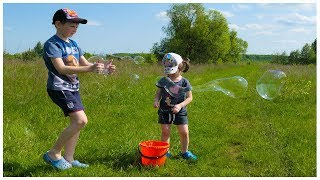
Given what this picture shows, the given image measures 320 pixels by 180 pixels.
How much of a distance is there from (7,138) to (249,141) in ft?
10.2

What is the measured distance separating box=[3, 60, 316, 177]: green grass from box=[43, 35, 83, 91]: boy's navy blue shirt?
86cm

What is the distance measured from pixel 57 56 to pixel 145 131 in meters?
2.22

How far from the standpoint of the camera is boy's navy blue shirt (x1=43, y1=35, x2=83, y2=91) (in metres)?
4.24

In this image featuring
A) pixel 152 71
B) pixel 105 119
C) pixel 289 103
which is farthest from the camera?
pixel 152 71

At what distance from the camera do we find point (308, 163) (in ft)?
15.5

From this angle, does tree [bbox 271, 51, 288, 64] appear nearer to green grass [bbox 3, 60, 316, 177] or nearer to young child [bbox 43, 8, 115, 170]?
green grass [bbox 3, 60, 316, 177]

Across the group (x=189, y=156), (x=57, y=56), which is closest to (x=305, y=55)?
(x=189, y=156)

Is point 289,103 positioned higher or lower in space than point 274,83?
lower

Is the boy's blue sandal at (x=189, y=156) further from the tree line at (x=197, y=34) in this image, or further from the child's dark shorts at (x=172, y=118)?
the tree line at (x=197, y=34)

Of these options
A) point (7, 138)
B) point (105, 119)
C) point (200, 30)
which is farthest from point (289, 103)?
point (200, 30)

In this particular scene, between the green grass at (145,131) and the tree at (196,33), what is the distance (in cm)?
4160

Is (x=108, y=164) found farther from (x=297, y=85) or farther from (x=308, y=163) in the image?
(x=297, y=85)

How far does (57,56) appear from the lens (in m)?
4.23

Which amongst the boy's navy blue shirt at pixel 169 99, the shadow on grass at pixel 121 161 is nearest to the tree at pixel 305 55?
the boy's navy blue shirt at pixel 169 99
